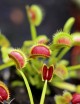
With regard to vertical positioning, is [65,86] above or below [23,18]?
below

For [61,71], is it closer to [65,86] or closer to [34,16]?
[65,86]

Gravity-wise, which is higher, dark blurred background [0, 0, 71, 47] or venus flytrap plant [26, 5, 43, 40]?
dark blurred background [0, 0, 71, 47]

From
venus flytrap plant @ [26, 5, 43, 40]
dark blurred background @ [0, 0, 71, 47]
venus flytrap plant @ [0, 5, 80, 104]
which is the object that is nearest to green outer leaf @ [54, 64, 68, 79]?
venus flytrap plant @ [0, 5, 80, 104]

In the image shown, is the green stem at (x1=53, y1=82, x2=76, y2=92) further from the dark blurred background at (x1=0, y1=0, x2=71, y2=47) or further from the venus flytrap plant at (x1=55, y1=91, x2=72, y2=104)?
the dark blurred background at (x1=0, y1=0, x2=71, y2=47)

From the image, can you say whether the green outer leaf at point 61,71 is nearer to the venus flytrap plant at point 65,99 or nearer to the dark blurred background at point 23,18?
the venus flytrap plant at point 65,99

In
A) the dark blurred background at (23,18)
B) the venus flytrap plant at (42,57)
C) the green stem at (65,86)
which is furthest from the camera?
the dark blurred background at (23,18)

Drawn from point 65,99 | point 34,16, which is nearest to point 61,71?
point 65,99

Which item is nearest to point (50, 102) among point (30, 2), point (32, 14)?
point (32, 14)

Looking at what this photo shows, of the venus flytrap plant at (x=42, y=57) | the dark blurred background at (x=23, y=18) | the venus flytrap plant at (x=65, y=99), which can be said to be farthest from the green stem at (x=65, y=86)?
the dark blurred background at (x=23, y=18)

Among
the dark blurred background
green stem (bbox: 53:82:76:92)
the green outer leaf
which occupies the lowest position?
the green outer leaf
